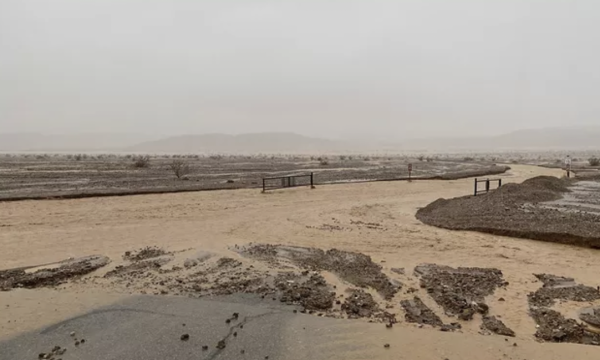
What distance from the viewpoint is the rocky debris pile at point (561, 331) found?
5801 mm

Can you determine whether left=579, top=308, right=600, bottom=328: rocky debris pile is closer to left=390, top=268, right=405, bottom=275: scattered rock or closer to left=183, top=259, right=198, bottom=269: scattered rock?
left=390, top=268, right=405, bottom=275: scattered rock

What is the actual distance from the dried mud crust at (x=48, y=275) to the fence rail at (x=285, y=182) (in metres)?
15.1

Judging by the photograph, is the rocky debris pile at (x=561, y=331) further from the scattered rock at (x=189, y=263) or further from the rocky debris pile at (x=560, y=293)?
the scattered rock at (x=189, y=263)

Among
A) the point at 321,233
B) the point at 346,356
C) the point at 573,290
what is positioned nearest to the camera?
the point at 346,356

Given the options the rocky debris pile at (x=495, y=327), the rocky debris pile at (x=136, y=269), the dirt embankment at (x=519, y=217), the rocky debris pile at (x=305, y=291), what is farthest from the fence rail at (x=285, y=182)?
the rocky debris pile at (x=495, y=327)

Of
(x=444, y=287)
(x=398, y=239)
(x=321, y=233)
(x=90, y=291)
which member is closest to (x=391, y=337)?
(x=444, y=287)

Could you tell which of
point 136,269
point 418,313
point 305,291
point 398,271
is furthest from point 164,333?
point 398,271

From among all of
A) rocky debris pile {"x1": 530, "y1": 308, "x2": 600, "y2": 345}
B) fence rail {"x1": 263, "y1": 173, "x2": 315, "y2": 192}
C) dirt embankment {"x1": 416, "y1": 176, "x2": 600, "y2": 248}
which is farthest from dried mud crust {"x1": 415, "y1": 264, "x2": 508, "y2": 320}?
fence rail {"x1": 263, "y1": 173, "x2": 315, "y2": 192}

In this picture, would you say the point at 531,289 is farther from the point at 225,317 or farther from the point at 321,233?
the point at 321,233

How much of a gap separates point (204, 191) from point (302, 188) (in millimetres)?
5883

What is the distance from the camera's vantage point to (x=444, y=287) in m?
7.71

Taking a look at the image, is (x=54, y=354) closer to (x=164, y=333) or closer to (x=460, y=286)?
(x=164, y=333)

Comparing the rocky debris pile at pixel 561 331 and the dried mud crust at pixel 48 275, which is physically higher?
the dried mud crust at pixel 48 275

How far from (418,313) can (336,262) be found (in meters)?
3.14
